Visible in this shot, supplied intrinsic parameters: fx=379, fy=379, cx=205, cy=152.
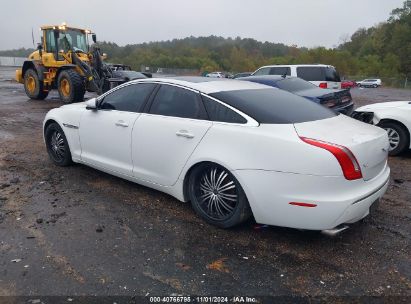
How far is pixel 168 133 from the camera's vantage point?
4039 millimetres

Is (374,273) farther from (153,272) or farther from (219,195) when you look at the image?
(153,272)

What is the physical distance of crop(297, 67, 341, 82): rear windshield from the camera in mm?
13091

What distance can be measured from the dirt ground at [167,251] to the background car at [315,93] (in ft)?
12.4

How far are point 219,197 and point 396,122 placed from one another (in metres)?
4.49

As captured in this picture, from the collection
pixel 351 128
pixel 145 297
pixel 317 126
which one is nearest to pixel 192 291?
pixel 145 297

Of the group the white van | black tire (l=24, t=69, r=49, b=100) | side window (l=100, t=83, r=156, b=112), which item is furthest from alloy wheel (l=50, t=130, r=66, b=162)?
black tire (l=24, t=69, r=49, b=100)

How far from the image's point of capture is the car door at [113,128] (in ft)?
14.8

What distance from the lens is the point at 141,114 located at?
4402 mm

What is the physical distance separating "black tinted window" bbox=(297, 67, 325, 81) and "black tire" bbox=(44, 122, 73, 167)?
9.57 m

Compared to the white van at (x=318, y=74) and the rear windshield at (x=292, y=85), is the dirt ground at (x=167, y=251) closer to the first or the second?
the rear windshield at (x=292, y=85)

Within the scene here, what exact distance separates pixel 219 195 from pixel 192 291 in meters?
1.12

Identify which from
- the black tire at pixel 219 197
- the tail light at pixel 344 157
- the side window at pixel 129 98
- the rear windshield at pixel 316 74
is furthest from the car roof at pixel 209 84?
the rear windshield at pixel 316 74

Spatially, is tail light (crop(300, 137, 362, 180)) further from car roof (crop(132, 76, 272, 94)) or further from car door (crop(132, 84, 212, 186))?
car roof (crop(132, 76, 272, 94))

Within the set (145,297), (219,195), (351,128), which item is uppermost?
(351,128)
